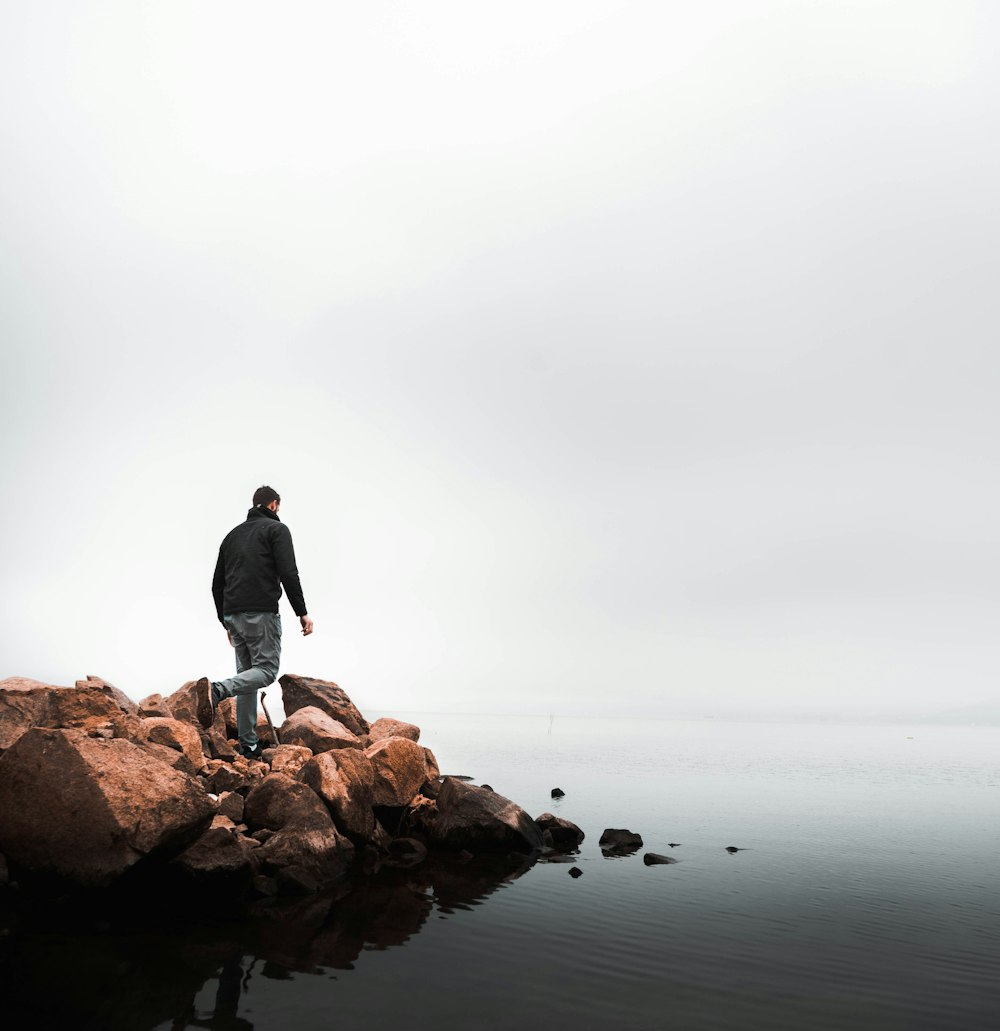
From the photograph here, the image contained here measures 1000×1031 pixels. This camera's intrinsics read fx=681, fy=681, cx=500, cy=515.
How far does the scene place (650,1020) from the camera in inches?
255

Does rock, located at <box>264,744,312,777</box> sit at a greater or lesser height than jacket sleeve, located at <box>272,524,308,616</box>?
lesser

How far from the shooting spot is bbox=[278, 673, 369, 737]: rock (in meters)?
20.2

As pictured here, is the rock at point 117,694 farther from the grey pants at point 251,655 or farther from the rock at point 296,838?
the rock at point 296,838

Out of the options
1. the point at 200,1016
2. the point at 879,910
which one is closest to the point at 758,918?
the point at 879,910

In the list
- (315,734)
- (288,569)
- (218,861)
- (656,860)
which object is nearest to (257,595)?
(288,569)

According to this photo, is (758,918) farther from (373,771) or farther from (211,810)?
(211,810)

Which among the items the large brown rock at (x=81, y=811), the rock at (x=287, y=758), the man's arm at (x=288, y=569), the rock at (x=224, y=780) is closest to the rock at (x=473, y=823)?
the rock at (x=287, y=758)

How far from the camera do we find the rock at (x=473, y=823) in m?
14.5

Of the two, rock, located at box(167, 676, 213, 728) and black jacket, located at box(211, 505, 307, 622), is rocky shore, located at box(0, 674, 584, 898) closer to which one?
rock, located at box(167, 676, 213, 728)

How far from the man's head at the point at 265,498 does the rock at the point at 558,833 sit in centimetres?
1001

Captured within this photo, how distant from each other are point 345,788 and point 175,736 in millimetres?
3289

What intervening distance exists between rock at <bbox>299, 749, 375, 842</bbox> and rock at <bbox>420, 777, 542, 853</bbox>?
1.77 meters

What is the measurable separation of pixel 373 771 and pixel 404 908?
4409 mm

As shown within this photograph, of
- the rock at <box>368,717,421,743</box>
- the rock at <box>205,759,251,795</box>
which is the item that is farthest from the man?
→ the rock at <box>368,717,421,743</box>
